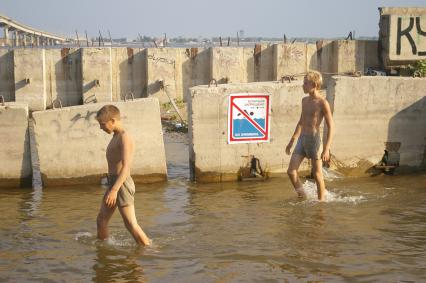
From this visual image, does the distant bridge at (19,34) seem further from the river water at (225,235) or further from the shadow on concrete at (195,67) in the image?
the river water at (225,235)

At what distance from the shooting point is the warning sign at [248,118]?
947 cm

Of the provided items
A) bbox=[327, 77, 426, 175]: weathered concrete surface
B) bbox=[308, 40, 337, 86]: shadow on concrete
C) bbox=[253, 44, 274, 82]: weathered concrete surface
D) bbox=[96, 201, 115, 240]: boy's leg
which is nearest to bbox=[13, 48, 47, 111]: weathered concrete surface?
bbox=[253, 44, 274, 82]: weathered concrete surface

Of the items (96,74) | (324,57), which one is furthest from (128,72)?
(324,57)

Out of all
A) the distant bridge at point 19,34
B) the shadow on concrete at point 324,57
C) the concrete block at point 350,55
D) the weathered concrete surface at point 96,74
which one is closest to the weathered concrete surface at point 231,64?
the shadow on concrete at point 324,57

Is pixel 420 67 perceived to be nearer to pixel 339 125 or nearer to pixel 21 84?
pixel 339 125

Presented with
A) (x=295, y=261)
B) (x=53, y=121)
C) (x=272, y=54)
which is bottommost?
(x=295, y=261)

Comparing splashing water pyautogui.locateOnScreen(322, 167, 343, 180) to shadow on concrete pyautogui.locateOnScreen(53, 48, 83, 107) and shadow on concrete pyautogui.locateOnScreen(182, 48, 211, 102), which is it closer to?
shadow on concrete pyautogui.locateOnScreen(182, 48, 211, 102)

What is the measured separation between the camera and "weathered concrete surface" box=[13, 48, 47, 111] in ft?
49.7

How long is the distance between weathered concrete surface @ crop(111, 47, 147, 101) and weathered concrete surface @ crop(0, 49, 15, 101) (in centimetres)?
261

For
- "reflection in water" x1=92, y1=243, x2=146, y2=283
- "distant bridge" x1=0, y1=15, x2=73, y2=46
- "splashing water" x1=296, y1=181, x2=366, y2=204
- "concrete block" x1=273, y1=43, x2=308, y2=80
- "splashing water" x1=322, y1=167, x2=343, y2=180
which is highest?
"distant bridge" x1=0, y1=15, x2=73, y2=46

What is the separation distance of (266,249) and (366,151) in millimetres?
4386

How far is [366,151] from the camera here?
10086mm

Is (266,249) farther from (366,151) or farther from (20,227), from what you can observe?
(366,151)

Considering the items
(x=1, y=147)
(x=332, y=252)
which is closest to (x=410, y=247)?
(x=332, y=252)
